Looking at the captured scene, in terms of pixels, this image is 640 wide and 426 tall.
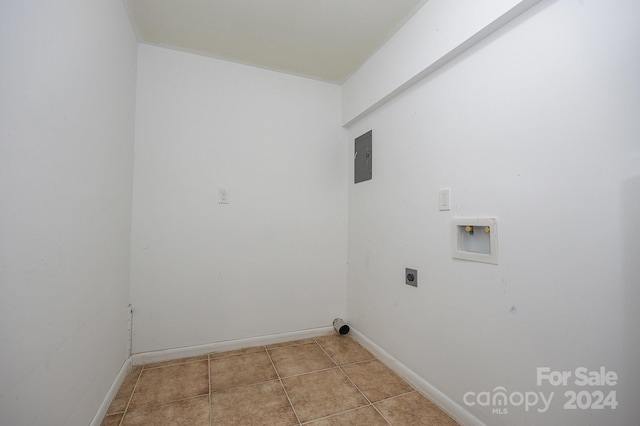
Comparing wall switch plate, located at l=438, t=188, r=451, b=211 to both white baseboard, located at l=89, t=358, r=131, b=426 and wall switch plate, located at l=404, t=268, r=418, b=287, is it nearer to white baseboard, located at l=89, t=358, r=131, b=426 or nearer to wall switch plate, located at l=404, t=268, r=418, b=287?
wall switch plate, located at l=404, t=268, r=418, b=287

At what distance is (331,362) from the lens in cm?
197

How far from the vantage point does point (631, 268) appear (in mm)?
847

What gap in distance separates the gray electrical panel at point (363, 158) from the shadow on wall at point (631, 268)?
58.8 inches

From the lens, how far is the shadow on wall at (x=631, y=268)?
2.74 feet

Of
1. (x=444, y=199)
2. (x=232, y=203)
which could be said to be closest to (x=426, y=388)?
(x=444, y=199)

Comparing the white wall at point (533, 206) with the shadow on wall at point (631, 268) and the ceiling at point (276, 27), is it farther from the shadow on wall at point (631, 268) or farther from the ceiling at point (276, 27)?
the ceiling at point (276, 27)

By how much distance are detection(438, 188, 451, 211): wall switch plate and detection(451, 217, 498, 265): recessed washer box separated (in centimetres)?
9

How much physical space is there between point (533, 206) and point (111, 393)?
2315 mm

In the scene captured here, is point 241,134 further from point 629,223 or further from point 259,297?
point 629,223

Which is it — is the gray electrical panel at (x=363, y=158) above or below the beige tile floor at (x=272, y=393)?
above

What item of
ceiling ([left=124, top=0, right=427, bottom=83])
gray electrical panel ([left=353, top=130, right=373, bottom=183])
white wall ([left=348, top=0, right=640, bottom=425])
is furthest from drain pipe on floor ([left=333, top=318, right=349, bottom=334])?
ceiling ([left=124, top=0, right=427, bottom=83])

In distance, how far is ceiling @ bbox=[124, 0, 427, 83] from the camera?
1.64 meters

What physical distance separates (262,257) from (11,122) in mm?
1683

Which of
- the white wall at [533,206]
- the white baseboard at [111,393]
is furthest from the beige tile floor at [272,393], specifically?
the white wall at [533,206]
